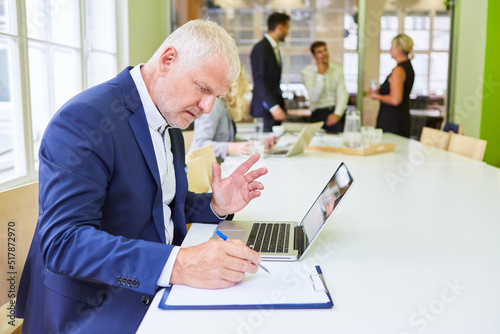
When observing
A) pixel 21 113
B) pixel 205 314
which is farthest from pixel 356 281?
pixel 21 113

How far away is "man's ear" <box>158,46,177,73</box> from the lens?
1.35 meters

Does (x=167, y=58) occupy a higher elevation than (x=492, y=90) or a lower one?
higher

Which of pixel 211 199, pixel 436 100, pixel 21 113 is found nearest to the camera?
pixel 211 199

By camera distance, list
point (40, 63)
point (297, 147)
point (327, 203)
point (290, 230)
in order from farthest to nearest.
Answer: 1. point (297, 147)
2. point (40, 63)
3. point (290, 230)
4. point (327, 203)

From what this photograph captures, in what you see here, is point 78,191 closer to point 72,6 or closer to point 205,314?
point 205,314

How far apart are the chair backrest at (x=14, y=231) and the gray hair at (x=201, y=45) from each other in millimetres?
611

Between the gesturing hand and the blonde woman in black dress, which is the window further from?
the blonde woman in black dress

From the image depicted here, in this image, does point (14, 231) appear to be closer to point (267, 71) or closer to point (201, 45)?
point (201, 45)

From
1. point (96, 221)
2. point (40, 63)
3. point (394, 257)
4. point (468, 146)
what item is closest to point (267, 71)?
point (468, 146)

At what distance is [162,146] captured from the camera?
5.00 ft

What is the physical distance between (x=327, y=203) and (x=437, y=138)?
3120 mm

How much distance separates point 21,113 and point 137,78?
1.66 metres

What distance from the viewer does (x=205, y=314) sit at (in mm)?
1006

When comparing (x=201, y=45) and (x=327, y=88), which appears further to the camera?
(x=327, y=88)
